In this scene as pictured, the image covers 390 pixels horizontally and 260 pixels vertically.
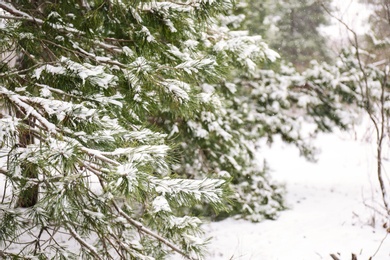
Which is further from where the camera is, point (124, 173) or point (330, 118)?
point (330, 118)

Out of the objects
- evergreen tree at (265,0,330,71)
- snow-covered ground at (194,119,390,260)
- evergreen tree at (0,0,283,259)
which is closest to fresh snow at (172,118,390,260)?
A: snow-covered ground at (194,119,390,260)

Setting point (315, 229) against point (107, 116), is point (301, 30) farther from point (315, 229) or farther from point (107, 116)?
point (107, 116)

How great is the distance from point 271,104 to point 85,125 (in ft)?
17.7

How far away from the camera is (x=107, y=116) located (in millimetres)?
2590

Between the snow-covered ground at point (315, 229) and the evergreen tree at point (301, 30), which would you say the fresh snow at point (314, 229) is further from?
the evergreen tree at point (301, 30)

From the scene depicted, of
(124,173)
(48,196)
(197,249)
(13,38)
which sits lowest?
(197,249)

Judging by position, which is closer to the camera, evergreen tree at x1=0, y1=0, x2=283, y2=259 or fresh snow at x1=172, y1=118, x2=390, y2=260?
evergreen tree at x1=0, y1=0, x2=283, y2=259

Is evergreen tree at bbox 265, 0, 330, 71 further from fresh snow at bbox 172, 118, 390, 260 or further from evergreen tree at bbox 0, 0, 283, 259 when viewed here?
evergreen tree at bbox 0, 0, 283, 259

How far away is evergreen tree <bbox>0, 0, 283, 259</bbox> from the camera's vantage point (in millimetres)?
2090

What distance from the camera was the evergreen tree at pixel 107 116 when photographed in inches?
82.3

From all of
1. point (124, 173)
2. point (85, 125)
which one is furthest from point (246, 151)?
point (124, 173)

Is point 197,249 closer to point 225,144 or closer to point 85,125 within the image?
point 85,125

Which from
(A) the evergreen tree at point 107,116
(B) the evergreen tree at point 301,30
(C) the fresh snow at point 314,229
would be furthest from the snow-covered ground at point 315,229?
(B) the evergreen tree at point 301,30

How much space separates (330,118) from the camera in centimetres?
763
